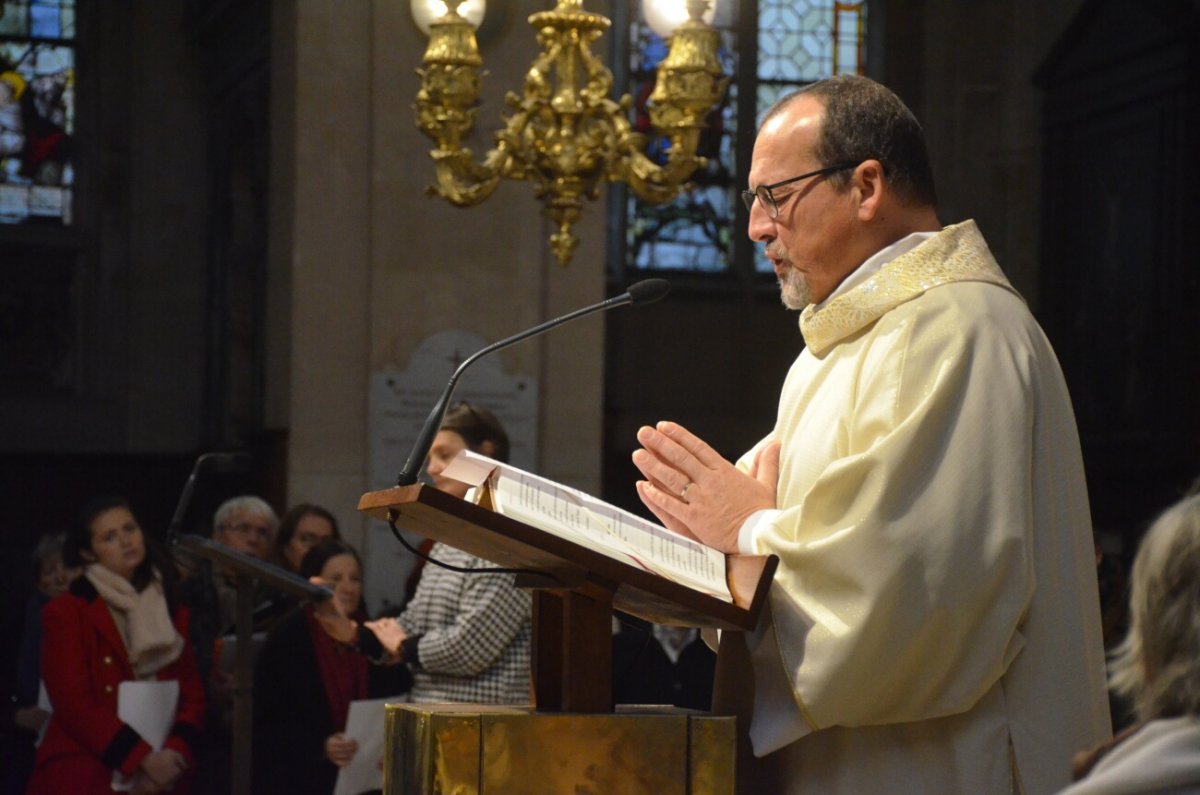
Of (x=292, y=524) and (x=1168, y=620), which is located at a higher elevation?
(x=1168, y=620)

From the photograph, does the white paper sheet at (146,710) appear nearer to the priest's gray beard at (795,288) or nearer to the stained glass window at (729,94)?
the priest's gray beard at (795,288)

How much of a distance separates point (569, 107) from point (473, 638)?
1.62 metres

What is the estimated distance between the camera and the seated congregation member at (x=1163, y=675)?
5.94 feet

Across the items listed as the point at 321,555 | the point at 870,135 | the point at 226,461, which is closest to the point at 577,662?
the point at 870,135

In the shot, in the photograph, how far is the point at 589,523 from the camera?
270 cm

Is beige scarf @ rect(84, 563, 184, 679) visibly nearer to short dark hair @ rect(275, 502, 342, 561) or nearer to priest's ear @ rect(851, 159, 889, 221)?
short dark hair @ rect(275, 502, 342, 561)

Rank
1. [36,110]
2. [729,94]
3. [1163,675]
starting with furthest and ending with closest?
[729,94] < [36,110] < [1163,675]

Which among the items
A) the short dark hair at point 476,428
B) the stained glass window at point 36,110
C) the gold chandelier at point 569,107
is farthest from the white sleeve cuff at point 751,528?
the stained glass window at point 36,110

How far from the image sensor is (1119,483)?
10.8 meters

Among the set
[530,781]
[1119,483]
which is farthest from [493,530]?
[1119,483]

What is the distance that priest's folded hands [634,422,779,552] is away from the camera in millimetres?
2930

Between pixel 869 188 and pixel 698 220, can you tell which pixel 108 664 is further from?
pixel 698 220

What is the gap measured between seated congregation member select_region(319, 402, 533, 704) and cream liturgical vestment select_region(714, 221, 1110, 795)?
2.21 meters

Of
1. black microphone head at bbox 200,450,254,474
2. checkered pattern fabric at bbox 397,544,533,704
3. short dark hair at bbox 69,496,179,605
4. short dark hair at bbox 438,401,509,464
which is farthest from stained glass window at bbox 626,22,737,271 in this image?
black microphone head at bbox 200,450,254,474
